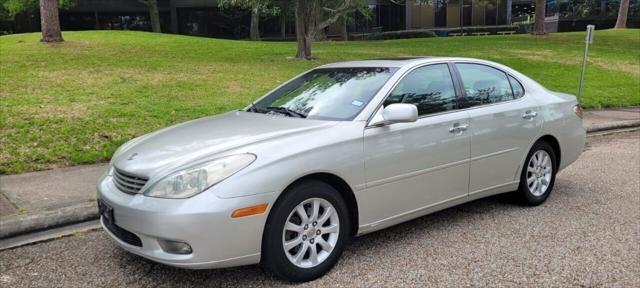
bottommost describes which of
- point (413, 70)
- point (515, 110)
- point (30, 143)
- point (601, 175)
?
point (601, 175)

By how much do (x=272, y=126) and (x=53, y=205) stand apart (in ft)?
8.52

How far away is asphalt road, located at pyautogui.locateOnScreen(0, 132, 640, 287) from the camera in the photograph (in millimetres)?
4016

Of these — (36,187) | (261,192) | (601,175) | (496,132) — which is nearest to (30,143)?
(36,187)

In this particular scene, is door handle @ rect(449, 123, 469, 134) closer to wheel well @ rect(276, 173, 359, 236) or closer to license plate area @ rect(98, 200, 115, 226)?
wheel well @ rect(276, 173, 359, 236)

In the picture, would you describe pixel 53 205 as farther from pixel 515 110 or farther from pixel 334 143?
pixel 515 110

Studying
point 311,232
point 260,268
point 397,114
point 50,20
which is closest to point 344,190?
point 311,232

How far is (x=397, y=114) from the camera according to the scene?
4.25m

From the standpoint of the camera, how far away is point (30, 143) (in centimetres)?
763

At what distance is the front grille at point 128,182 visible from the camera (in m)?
3.81

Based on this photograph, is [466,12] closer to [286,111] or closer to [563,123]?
[563,123]

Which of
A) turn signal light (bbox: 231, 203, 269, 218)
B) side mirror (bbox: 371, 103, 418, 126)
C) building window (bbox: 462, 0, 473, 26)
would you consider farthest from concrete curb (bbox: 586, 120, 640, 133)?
building window (bbox: 462, 0, 473, 26)

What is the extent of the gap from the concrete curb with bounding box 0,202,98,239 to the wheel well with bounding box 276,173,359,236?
256 centimetres

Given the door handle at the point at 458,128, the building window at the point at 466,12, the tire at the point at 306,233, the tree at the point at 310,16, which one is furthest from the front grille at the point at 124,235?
the building window at the point at 466,12

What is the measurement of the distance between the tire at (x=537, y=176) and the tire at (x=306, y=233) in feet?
7.50
